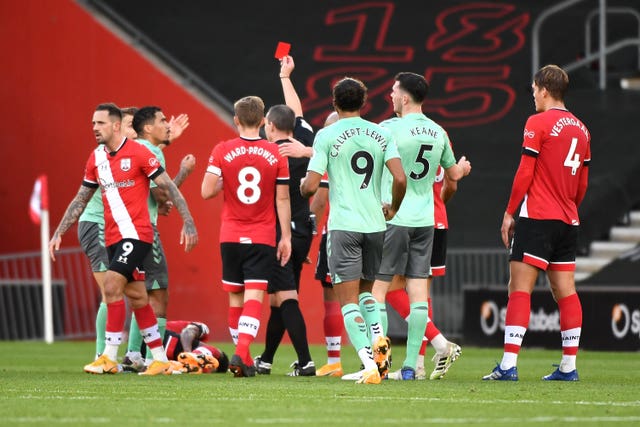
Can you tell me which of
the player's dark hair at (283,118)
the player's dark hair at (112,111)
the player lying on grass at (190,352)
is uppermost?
the player's dark hair at (112,111)

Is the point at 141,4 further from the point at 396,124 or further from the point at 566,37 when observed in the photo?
the point at 396,124

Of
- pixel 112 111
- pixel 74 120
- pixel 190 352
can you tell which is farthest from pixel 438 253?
pixel 74 120

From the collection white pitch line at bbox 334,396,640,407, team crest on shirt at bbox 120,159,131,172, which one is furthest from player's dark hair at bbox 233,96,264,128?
white pitch line at bbox 334,396,640,407

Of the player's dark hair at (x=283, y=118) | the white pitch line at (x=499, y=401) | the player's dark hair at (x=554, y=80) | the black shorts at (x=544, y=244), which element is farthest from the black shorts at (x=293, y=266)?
the white pitch line at (x=499, y=401)

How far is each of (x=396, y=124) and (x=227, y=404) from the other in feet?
9.94

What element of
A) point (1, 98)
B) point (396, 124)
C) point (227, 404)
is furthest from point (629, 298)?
point (1, 98)

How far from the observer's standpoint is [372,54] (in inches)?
1078

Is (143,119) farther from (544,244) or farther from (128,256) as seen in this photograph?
(544,244)

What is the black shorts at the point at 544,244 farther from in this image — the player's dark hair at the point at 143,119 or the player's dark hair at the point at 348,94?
the player's dark hair at the point at 143,119

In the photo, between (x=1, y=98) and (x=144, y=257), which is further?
(x=1, y=98)

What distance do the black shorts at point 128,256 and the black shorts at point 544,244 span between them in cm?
285

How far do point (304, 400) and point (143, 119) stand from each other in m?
4.35

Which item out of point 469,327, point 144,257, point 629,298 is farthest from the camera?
point 469,327

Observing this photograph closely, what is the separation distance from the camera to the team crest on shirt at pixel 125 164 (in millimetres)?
11625
